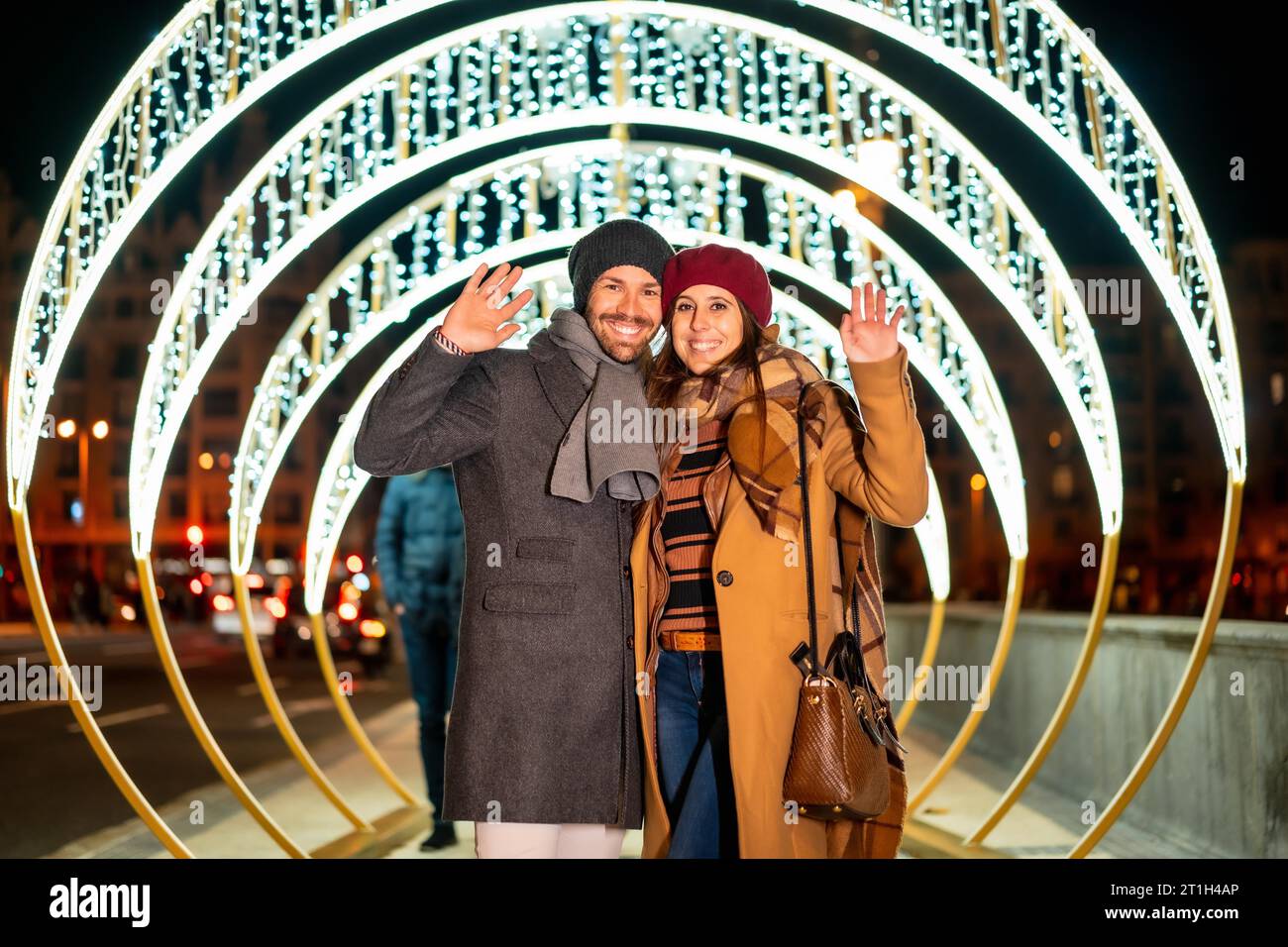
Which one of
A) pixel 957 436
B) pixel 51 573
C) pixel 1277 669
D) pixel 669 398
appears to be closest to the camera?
pixel 669 398

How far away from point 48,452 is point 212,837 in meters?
54.2

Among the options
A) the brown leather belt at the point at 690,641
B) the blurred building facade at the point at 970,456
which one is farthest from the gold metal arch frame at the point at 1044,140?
the blurred building facade at the point at 970,456

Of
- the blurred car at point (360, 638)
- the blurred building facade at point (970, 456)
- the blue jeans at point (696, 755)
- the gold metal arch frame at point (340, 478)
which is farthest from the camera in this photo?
the blurred building facade at point (970, 456)

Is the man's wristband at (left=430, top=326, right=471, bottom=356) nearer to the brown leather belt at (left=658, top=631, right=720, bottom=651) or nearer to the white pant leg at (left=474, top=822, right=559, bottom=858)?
the brown leather belt at (left=658, top=631, right=720, bottom=651)

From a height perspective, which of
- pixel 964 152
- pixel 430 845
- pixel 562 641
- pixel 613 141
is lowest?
pixel 430 845

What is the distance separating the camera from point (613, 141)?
28.5ft

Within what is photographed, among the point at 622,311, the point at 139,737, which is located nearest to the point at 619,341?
the point at 622,311

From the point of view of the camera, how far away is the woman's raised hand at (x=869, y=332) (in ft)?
12.1

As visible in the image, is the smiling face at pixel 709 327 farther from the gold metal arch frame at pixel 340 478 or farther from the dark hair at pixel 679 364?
the gold metal arch frame at pixel 340 478

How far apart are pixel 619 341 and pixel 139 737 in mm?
10449
